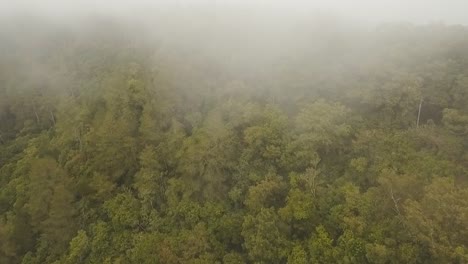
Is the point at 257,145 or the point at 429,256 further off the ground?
the point at 257,145

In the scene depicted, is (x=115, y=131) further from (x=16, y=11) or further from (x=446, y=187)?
(x=16, y=11)

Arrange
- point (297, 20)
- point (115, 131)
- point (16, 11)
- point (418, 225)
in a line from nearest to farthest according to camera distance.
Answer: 1. point (418, 225)
2. point (115, 131)
3. point (297, 20)
4. point (16, 11)

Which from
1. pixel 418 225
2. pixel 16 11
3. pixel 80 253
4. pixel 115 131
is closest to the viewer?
pixel 418 225

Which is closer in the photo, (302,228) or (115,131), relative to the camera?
(302,228)

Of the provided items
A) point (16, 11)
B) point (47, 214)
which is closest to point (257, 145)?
point (47, 214)

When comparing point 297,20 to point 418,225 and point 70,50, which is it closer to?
point 70,50

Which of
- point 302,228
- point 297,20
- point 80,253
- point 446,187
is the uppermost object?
point 297,20
